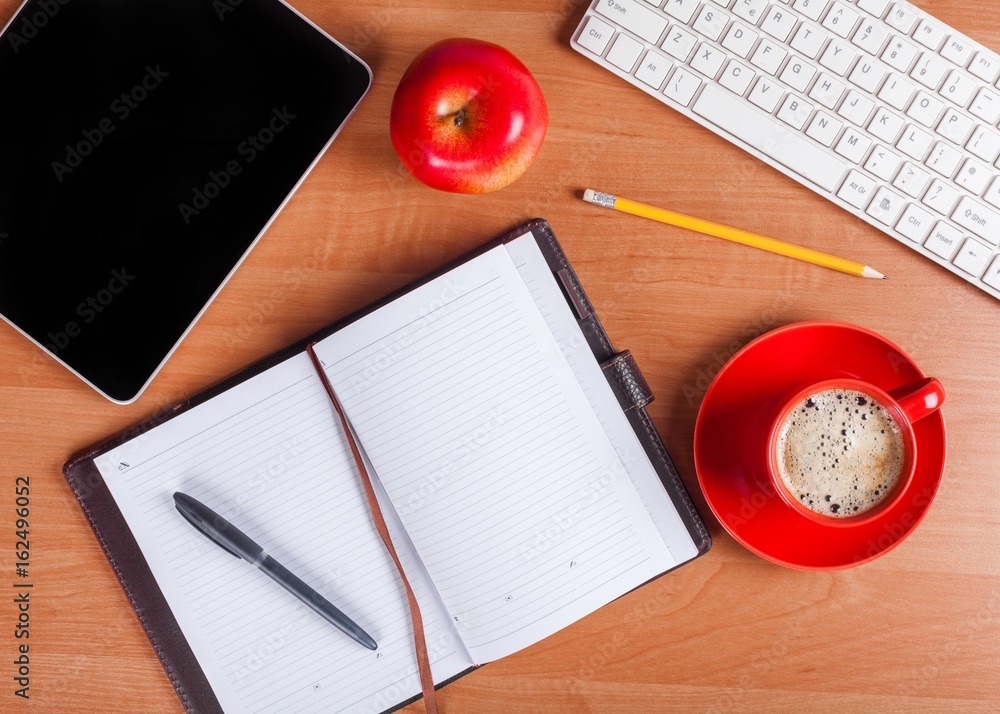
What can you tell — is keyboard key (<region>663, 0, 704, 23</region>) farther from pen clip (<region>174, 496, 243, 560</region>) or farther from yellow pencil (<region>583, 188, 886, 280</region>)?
pen clip (<region>174, 496, 243, 560</region>)

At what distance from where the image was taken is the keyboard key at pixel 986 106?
667 millimetres

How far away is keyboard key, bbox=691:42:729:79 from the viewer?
0.67 meters

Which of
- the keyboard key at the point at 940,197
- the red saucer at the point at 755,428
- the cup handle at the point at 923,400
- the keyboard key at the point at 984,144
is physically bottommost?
the red saucer at the point at 755,428

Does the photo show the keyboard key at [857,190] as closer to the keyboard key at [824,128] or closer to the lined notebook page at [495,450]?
the keyboard key at [824,128]

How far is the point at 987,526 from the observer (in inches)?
28.6

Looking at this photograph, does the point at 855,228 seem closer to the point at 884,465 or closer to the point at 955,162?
the point at 955,162

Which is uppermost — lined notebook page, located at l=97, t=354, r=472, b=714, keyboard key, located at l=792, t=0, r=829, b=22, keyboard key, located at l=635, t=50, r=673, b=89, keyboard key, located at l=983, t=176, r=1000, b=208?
keyboard key, located at l=792, t=0, r=829, b=22

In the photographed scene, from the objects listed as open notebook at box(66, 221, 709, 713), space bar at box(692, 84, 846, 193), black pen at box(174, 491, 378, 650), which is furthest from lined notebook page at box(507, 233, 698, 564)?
black pen at box(174, 491, 378, 650)

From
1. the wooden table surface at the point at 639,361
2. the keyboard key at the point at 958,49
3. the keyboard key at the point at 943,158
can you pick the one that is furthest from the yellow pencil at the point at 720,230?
the keyboard key at the point at 958,49

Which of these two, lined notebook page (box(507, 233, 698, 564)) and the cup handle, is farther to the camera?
lined notebook page (box(507, 233, 698, 564))

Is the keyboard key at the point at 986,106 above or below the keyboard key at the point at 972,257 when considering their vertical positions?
above

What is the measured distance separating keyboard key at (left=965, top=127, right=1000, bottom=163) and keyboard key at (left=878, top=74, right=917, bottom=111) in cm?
8

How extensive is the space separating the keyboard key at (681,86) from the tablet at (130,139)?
337 millimetres

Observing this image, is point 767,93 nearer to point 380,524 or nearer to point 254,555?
point 380,524
